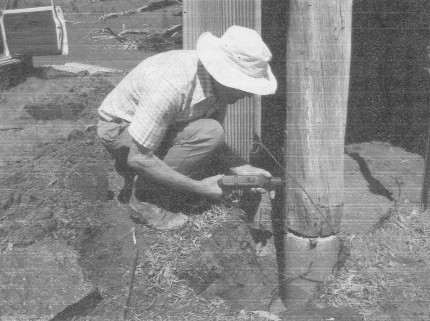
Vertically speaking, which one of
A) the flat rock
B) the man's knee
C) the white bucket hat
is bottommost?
the flat rock

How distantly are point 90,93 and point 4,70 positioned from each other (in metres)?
1.17

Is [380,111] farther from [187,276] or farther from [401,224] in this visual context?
[187,276]

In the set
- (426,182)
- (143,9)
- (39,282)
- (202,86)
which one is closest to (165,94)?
(202,86)

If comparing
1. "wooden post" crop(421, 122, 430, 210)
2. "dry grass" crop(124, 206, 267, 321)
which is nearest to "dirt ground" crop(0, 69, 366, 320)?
"dry grass" crop(124, 206, 267, 321)

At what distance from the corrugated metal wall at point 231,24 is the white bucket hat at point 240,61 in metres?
0.57

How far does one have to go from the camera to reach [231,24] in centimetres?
327

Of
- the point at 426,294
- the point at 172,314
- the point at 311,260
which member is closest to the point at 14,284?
the point at 172,314

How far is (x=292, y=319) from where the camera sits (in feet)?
8.60

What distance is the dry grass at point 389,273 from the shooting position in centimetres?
264

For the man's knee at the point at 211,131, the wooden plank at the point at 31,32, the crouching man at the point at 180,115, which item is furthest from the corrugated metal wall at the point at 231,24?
the wooden plank at the point at 31,32

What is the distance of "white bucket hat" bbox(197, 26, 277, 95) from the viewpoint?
2.64 meters

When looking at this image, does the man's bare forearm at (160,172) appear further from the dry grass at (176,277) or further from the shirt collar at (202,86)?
A: the shirt collar at (202,86)

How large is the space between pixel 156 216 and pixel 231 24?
3.89 ft

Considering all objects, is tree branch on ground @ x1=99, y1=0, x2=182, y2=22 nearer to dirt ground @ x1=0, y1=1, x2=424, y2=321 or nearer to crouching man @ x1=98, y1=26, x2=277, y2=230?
dirt ground @ x1=0, y1=1, x2=424, y2=321
